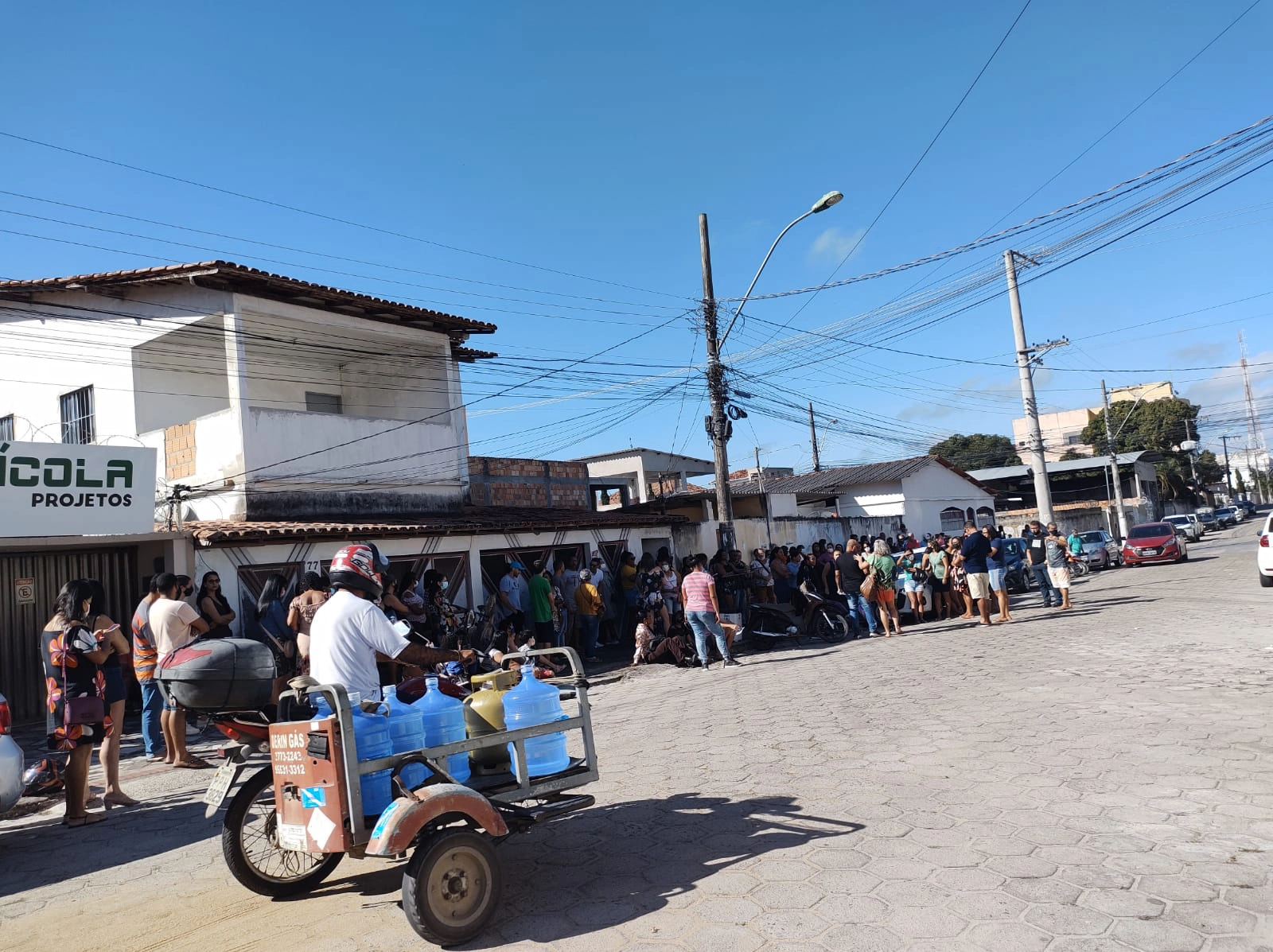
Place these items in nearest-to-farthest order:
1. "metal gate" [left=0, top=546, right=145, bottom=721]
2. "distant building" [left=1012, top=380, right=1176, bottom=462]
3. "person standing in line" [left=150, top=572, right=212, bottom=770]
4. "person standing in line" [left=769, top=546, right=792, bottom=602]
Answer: "person standing in line" [left=150, top=572, right=212, bottom=770]
"metal gate" [left=0, top=546, right=145, bottom=721]
"person standing in line" [left=769, top=546, right=792, bottom=602]
"distant building" [left=1012, top=380, right=1176, bottom=462]

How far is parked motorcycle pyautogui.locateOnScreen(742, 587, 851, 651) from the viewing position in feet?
55.3

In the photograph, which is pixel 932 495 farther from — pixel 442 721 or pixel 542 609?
pixel 442 721

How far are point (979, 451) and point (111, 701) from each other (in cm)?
7689

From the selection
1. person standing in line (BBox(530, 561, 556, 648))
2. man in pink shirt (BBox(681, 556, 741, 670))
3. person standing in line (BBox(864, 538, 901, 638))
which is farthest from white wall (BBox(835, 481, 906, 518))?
man in pink shirt (BBox(681, 556, 741, 670))

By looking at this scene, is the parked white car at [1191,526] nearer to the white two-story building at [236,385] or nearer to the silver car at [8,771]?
the white two-story building at [236,385]

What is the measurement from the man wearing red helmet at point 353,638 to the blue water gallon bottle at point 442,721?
21cm

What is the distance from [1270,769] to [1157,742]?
35.4 inches

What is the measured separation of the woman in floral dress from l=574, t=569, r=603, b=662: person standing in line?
9895mm

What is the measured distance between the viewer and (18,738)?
11.2m

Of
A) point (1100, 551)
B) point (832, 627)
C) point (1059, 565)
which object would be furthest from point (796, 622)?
point (1100, 551)

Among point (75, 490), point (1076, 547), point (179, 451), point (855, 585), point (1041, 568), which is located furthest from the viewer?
point (1076, 547)

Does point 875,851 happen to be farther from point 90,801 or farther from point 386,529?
point 386,529

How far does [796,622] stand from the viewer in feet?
55.9

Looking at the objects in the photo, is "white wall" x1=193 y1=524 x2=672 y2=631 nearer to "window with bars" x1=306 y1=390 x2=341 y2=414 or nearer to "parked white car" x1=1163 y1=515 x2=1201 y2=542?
"window with bars" x1=306 y1=390 x2=341 y2=414
